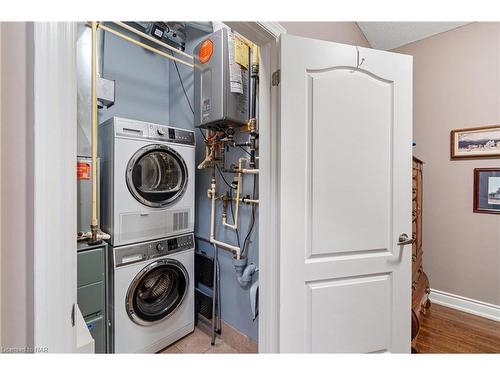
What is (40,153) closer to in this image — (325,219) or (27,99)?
(27,99)

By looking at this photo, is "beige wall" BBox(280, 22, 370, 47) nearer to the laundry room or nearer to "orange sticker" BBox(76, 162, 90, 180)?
the laundry room

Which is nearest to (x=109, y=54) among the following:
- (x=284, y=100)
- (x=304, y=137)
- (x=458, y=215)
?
(x=284, y=100)

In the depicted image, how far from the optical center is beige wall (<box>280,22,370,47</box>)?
1377 millimetres

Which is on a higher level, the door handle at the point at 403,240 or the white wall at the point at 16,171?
the white wall at the point at 16,171

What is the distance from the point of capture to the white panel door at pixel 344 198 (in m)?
1.20

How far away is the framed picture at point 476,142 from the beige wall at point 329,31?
1.33m

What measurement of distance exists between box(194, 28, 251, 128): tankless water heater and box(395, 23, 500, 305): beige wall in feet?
6.78

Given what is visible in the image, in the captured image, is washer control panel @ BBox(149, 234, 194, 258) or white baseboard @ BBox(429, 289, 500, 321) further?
white baseboard @ BBox(429, 289, 500, 321)

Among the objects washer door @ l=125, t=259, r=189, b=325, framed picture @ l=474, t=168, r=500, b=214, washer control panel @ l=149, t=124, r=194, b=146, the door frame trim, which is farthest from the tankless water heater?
framed picture @ l=474, t=168, r=500, b=214

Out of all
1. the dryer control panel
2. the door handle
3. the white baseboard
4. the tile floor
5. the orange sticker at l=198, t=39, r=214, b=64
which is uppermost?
the orange sticker at l=198, t=39, r=214, b=64

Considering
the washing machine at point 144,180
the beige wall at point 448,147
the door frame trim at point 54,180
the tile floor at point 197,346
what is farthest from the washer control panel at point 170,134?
the beige wall at point 448,147

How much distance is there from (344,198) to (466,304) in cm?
215

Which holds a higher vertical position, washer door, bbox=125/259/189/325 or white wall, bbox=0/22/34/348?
white wall, bbox=0/22/34/348

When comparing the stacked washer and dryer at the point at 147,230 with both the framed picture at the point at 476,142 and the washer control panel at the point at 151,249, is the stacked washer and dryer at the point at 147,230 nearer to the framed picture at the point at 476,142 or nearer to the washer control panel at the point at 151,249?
the washer control panel at the point at 151,249
